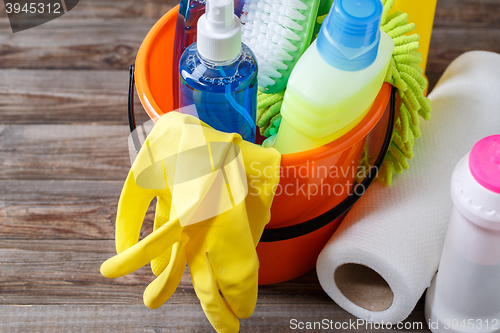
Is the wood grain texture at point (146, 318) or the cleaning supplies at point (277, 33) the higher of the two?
the cleaning supplies at point (277, 33)

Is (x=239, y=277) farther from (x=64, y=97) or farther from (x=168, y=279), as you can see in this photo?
(x=64, y=97)

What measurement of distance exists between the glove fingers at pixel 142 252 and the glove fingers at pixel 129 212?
0.15ft

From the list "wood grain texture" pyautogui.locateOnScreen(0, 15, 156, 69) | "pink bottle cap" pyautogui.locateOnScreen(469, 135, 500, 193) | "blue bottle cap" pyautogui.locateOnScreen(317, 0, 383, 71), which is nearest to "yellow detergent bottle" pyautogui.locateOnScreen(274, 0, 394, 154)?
"blue bottle cap" pyautogui.locateOnScreen(317, 0, 383, 71)

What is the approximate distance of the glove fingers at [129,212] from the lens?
0.42 meters

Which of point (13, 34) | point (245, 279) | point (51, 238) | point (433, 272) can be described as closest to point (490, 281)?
point (433, 272)

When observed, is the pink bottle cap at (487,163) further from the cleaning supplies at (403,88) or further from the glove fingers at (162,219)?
the glove fingers at (162,219)

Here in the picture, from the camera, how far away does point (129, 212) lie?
427mm

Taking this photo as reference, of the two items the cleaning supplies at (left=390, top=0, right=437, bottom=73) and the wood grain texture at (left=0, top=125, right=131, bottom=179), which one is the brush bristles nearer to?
the cleaning supplies at (left=390, top=0, right=437, bottom=73)

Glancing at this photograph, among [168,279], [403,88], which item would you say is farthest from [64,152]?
[403,88]

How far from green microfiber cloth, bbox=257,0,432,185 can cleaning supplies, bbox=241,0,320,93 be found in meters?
0.04

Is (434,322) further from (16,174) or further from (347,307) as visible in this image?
(16,174)

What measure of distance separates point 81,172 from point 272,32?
373 millimetres

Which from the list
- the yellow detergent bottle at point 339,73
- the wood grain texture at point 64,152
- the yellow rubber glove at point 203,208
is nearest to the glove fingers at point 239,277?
the yellow rubber glove at point 203,208

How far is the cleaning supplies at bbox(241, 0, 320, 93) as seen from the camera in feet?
1.43
